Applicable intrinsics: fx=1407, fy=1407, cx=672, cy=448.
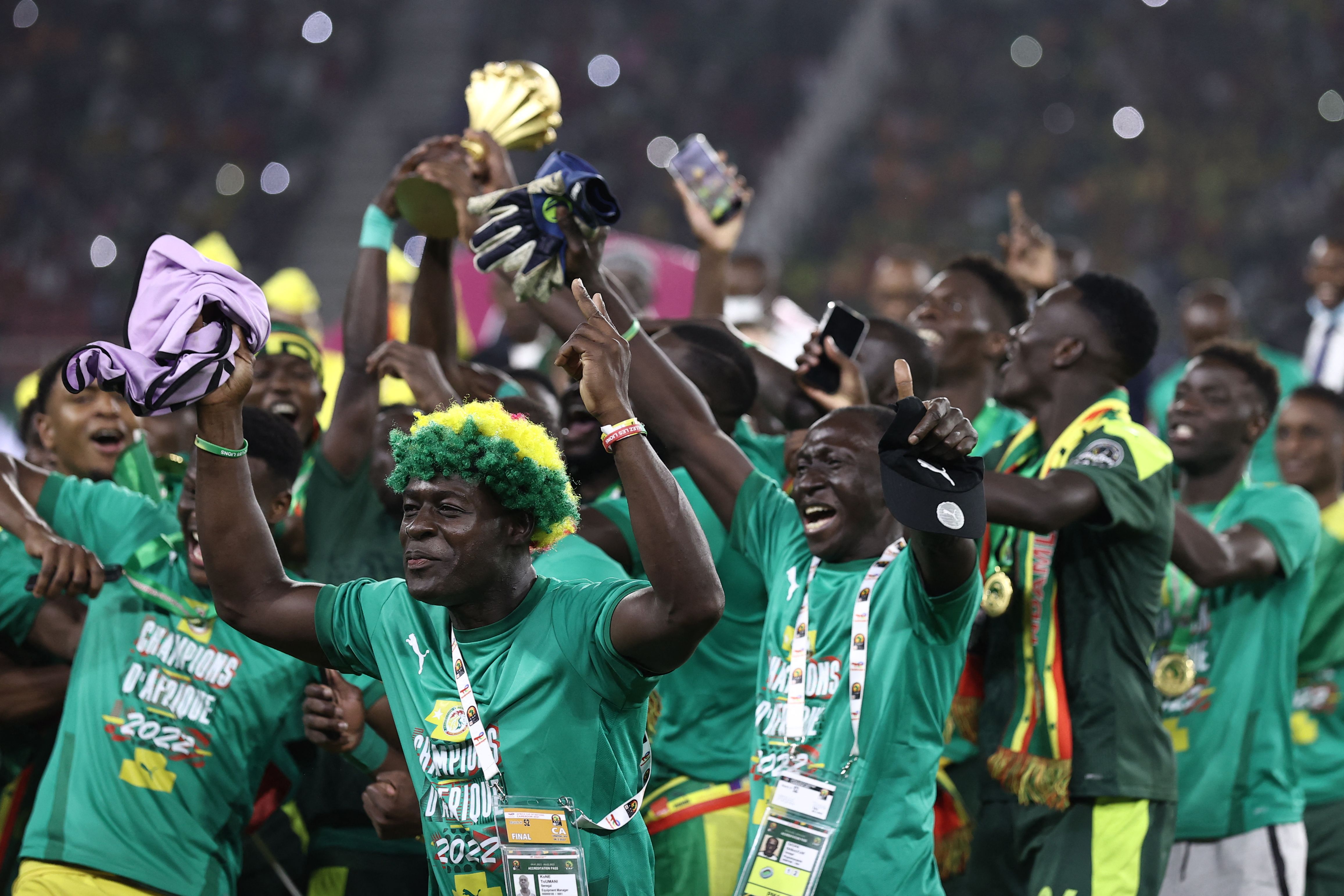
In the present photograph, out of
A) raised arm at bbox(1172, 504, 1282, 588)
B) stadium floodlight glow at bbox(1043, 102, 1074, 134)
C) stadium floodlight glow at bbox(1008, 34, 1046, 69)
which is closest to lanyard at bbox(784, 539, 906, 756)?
raised arm at bbox(1172, 504, 1282, 588)

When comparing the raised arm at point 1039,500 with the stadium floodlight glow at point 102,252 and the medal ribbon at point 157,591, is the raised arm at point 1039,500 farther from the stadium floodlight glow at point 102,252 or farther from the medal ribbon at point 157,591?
the stadium floodlight glow at point 102,252

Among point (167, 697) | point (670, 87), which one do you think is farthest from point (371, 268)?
point (670, 87)

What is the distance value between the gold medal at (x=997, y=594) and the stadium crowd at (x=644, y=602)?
0.01 meters

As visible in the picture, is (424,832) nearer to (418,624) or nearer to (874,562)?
(418,624)

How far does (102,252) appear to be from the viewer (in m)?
17.8

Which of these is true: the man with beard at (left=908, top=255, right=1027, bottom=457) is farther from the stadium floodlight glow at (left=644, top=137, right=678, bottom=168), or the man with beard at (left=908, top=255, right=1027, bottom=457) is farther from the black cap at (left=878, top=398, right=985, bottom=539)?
the stadium floodlight glow at (left=644, top=137, right=678, bottom=168)

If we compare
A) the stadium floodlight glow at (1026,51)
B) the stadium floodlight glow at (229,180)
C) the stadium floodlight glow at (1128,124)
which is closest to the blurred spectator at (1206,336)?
the stadium floodlight glow at (1128,124)

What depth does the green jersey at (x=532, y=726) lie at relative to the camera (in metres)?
2.93

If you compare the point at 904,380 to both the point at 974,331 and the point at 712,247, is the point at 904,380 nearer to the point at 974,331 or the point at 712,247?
the point at 974,331

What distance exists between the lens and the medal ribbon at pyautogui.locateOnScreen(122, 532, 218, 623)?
13.2 feet

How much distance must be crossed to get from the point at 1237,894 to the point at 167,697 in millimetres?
3546

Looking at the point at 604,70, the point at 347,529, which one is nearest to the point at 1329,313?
the point at 347,529

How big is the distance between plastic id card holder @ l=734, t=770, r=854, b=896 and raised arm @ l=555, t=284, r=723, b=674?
0.72 meters

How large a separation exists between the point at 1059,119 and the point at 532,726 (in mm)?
16122
